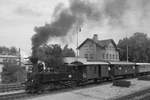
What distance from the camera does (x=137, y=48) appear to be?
5772 cm

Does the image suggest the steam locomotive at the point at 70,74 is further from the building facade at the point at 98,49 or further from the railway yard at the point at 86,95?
the building facade at the point at 98,49

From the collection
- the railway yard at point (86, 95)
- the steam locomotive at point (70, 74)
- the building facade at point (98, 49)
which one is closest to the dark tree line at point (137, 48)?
the building facade at point (98, 49)

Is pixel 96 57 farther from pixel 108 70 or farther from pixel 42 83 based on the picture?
pixel 42 83

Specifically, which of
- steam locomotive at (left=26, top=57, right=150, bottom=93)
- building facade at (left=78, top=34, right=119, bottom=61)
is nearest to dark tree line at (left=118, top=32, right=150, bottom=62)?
building facade at (left=78, top=34, right=119, bottom=61)

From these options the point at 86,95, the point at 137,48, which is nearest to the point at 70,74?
the point at 86,95

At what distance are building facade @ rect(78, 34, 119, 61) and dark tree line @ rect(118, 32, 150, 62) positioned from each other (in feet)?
22.6

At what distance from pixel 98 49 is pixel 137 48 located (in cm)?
1623

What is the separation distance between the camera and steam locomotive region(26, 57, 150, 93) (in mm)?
14627

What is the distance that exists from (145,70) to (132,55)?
25.7 metres

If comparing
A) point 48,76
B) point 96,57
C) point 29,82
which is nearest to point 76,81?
point 48,76

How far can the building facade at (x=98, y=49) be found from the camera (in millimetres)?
48094

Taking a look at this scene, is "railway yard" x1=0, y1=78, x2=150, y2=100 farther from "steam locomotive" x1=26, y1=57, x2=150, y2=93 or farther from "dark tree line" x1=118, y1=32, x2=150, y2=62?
"dark tree line" x1=118, y1=32, x2=150, y2=62

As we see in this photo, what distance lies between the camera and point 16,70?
29.8 metres

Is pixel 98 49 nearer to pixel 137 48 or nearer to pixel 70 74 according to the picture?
pixel 137 48
